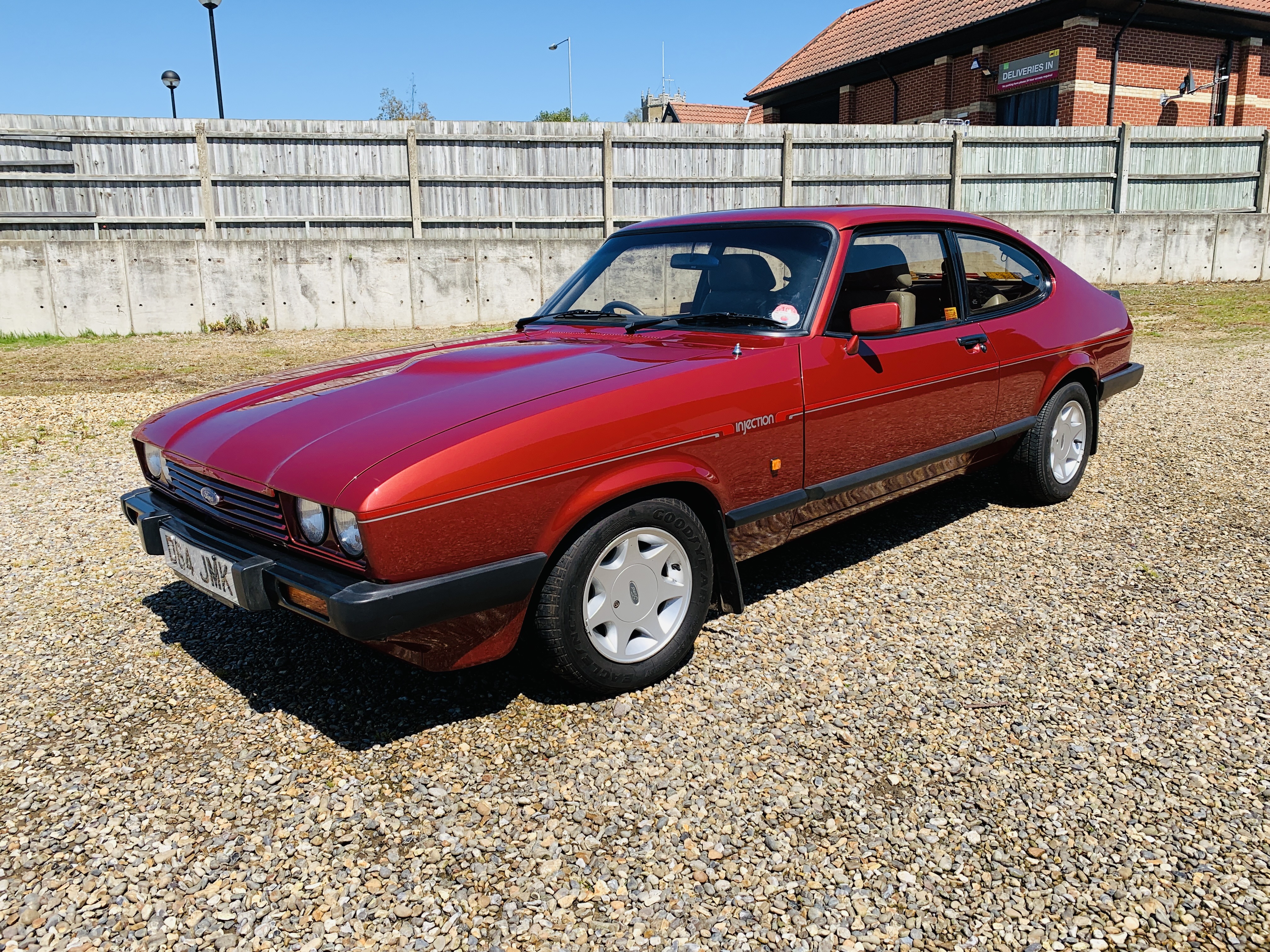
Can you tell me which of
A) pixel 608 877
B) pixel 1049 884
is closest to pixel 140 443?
pixel 608 877

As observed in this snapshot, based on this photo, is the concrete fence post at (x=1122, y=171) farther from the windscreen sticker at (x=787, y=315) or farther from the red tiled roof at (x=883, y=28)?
the windscreen sticker at (x=787, y=315)

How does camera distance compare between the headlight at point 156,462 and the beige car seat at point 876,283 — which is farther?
the beige car seat at point 876,283

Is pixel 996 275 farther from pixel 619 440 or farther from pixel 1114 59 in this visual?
pixel 1114 59

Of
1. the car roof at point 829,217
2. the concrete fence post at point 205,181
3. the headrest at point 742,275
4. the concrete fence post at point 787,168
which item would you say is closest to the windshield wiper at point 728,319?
the headrest at point 742,275

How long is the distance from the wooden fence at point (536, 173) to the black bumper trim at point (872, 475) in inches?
469

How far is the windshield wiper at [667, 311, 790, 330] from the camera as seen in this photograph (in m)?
3.74

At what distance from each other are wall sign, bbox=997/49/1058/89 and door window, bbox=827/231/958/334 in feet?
72.4

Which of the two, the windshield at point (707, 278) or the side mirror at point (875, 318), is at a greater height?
the windshield at point (707, 278)

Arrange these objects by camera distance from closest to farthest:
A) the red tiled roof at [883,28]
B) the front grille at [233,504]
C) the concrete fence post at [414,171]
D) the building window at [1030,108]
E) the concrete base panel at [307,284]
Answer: the front grille at [233,504]
the concrete base panel at [307,284]
the concrete fence post at [414,171]
the building window at [1030,108]
the red tiled roof at [883,28]

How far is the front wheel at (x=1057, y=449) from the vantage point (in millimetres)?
5023

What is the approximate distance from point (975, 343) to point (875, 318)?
38.1 inches

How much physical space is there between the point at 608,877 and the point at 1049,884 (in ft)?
3.53

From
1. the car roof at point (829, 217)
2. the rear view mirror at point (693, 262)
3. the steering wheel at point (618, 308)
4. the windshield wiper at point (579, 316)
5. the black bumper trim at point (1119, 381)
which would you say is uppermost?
the car roof at point (829, 217)

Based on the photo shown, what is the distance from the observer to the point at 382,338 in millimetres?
13469
